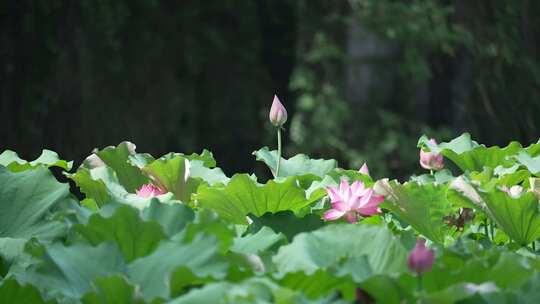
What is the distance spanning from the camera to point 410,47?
7.72 meters

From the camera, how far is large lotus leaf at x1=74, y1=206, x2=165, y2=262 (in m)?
1.30

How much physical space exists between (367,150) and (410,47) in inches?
112

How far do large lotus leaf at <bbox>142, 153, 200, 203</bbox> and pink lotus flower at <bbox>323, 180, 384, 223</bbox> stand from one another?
317 mm

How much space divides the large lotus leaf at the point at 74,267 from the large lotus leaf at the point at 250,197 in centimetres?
41

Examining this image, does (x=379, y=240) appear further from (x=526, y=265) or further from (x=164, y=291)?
(x=164, y=291)

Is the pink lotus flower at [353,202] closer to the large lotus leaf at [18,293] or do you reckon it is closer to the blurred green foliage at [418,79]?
the large lotus leaf at [18,293]

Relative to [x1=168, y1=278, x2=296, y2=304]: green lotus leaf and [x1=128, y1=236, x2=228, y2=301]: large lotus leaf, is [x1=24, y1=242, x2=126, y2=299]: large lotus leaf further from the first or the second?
[x1=168, y1=278, x2=296, y2=304]: green lotus leaf

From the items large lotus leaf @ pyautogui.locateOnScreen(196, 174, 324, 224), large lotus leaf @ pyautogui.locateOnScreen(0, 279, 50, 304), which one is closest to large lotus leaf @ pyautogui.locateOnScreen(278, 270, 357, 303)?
large lotus leaf @ pyautogui.locateOnScreen(0, 279, 50, 304)

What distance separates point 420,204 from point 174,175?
47cm

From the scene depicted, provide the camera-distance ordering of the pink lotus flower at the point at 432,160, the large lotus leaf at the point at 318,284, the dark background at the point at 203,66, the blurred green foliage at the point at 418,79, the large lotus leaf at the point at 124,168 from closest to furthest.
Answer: the large lotus leaf at the point at 318,284 < the large lotus leaf at the point at 124,168 < the pink lotus flower at the point at 432,160 < the dark background at the point at 203,66 < the blurred green foliage at the point at 418,79

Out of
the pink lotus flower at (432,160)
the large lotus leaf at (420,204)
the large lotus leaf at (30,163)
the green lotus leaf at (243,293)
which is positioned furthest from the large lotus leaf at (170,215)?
the pink lotus flower at (432,160)

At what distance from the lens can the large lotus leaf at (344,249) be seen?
49.8 inches

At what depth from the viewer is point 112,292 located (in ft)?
3.77

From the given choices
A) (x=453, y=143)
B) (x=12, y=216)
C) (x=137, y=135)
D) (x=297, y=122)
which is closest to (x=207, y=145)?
(x=137, y=135)
